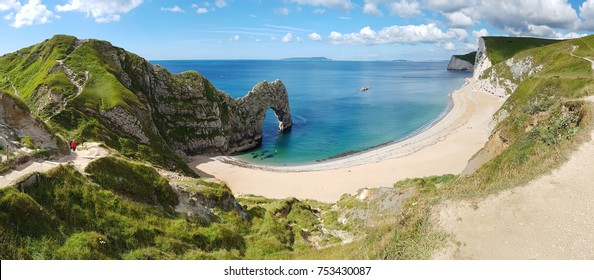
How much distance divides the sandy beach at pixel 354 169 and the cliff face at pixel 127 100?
7.07 metres

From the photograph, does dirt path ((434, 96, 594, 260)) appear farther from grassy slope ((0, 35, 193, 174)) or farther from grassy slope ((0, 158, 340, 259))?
grassy slope ((0, 35, 193, 174))

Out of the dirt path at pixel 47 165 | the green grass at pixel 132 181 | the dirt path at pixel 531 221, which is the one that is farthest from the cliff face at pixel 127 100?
the dirt path at pixel 531 221

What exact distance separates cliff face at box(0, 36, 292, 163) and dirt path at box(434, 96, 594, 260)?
44.3 meters

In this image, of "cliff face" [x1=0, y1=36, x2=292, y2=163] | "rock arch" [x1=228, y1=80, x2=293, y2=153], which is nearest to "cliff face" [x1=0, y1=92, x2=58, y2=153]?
"cliff face" [x1=0, y1=36, x2=292, y2=163]

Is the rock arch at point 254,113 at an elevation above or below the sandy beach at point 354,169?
above

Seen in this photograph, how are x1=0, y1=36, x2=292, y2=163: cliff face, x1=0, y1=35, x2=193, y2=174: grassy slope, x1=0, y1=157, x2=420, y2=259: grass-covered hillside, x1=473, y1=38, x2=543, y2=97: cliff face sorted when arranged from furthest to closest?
x1=473, y1=38, x2=543, y2=97: cliff face → x1=0, y1=36, x2=292, y2=163: cliff face → x1=0, y1=35, x2=193, y2=174: grassy slope → x1=0, y1=157, x2=420, y2=259: grass-covered hillside

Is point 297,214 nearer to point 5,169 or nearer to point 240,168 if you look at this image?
point 5,169

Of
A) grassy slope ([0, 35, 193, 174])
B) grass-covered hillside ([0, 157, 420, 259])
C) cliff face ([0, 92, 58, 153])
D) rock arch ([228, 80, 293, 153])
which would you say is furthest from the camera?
rock arch ([228, 80, 293, 153])

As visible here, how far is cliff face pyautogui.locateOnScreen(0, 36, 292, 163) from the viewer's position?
159ft

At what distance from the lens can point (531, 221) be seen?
14.7m

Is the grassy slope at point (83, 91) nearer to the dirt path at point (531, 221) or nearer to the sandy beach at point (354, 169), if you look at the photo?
the sandy beach at point (354, 169)

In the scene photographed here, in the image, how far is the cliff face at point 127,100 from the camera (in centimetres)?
4847

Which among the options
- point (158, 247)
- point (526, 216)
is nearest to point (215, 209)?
point (158, 247)
